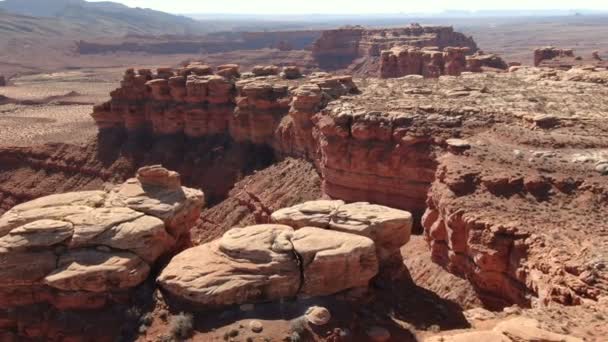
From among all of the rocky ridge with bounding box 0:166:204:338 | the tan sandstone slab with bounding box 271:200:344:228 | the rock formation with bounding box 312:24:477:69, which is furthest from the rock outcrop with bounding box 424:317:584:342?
the rock formation with bounding box 312:24:477:69

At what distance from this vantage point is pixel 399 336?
17.8m

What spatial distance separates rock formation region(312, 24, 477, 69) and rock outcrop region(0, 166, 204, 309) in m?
86.4

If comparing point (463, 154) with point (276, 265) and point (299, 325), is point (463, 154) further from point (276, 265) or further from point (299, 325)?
point (299, 325)

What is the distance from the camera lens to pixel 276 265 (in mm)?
18609

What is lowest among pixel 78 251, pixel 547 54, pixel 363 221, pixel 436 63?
pixel 78 251

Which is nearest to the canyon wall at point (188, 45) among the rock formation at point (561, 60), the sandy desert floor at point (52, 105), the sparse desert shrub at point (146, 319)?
the sandy desert floor at point (52, 105)

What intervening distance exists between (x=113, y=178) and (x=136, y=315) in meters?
29.6

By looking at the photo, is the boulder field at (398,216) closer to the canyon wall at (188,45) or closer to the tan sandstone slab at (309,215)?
the tan sandstone slab at (309,215)

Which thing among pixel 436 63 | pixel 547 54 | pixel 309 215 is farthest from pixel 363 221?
pixel 547 54

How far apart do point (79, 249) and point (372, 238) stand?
982 centimetres

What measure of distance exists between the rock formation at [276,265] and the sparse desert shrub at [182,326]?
70cm

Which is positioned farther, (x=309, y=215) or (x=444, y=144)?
(x=444, y=144)

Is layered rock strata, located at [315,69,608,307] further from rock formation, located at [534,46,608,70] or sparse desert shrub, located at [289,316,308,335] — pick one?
rock formation, located at [534,46,608,70]

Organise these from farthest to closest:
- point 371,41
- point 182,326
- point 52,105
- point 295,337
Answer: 1. point 371,41
2. point 52,105
3. point 182,326
4. point 295,337
